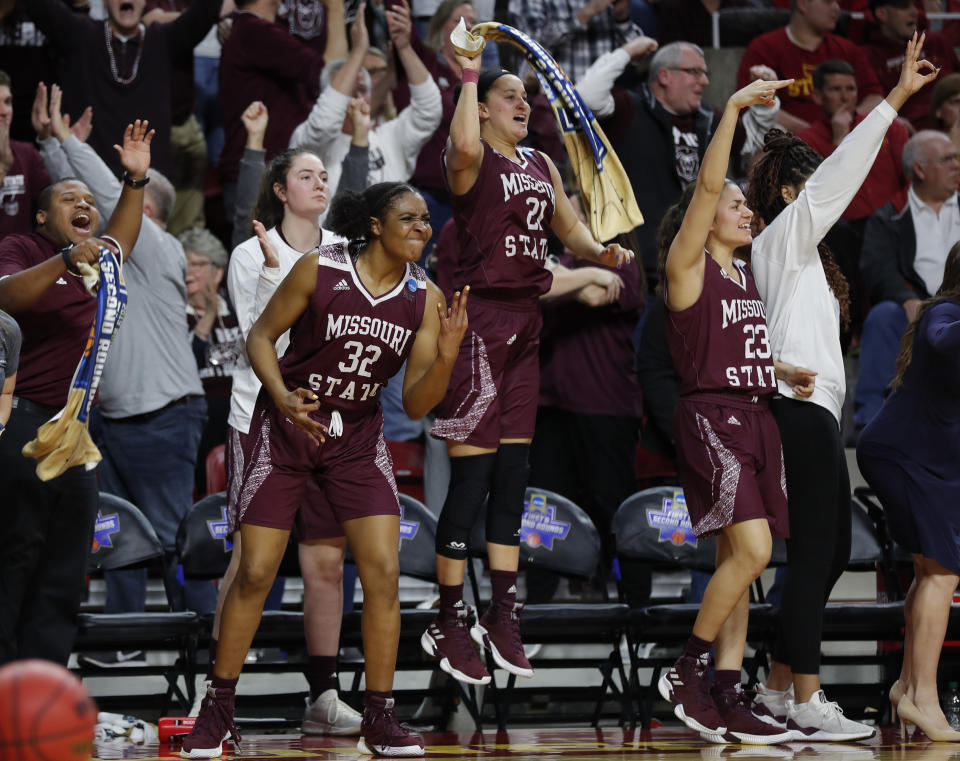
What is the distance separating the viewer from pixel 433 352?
17.8ft

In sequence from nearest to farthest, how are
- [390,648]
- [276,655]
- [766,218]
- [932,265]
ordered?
[390,648], [766,218], [276,655], [932,265]

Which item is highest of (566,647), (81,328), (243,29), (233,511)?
(243,29)

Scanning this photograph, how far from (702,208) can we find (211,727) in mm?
2714

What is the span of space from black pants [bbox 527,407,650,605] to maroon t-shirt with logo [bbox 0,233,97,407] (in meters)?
2.70

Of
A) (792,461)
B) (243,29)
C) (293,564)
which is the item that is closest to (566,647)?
(293,564)

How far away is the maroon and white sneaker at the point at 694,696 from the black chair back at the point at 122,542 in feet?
7.84

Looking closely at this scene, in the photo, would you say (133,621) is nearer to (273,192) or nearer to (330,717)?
(330,717)

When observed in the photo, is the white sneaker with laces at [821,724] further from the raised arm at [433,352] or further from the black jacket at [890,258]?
the black jacket at [890,258]

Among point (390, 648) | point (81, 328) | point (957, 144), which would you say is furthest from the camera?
point (957, 144)

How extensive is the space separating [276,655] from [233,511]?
1581 mm

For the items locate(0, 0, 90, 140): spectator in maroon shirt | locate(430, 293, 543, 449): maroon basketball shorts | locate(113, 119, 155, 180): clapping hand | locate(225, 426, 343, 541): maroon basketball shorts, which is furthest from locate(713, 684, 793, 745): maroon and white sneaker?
locate(0, 0, 90, 140): spectator in maroon shirt

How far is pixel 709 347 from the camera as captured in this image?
224 inches

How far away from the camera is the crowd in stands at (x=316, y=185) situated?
616cm

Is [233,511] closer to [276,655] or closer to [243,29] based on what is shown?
[276,655]
